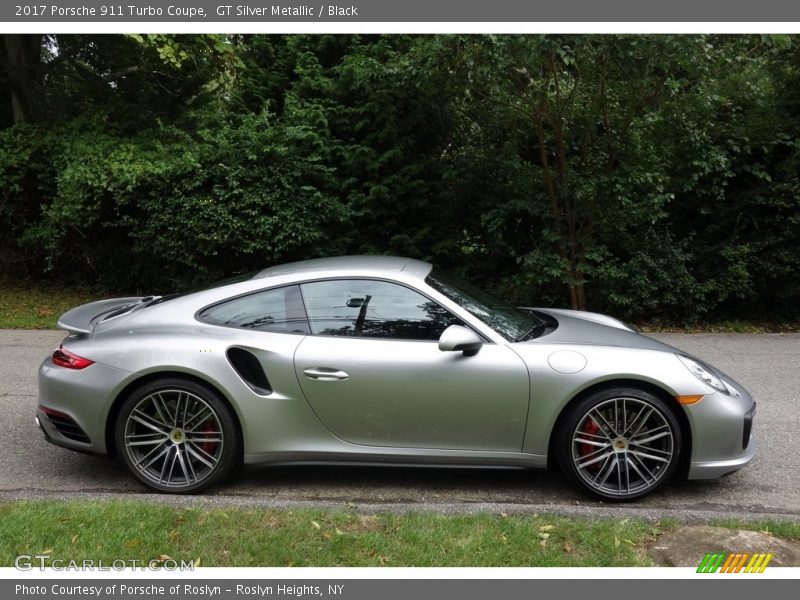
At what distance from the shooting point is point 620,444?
156 inches

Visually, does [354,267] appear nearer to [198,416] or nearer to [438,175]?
[198,416]

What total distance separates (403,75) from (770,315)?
21.1 feet

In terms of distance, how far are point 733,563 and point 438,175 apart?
825cm

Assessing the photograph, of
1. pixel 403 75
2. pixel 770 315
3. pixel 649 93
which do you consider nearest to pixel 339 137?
pixel 403 75

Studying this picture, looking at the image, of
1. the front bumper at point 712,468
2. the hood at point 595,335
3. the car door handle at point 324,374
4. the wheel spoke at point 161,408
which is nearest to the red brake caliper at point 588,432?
the hood at point 595,335

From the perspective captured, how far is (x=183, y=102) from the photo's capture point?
12945 mm

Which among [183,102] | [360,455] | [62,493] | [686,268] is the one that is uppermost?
[183,102]

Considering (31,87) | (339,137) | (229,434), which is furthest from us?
(31,87)

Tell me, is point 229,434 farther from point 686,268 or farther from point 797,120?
point 797,120

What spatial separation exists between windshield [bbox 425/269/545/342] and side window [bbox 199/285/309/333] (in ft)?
2.78

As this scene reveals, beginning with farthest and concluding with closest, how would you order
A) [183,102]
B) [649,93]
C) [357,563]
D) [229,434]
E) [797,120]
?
1. [183,102]
2. [797,120]
3. [649,93]
4. [229,434]
5. [357,563]

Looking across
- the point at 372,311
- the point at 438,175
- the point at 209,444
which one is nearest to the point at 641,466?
the point at 372,311

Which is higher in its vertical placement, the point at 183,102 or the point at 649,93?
the point at 183,102

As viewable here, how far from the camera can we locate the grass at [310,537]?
3180 mm
